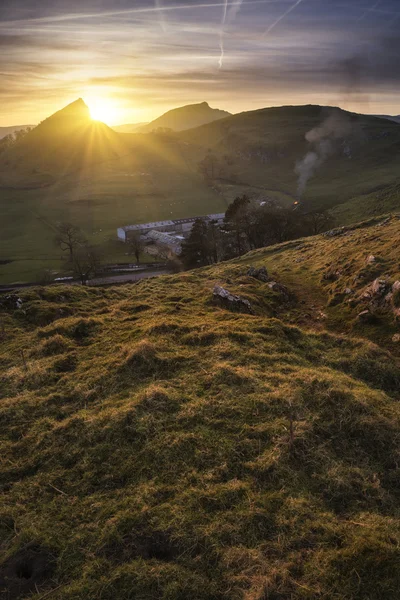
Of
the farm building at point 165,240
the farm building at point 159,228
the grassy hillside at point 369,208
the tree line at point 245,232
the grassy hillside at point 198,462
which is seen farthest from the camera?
the farm building at point 159,228

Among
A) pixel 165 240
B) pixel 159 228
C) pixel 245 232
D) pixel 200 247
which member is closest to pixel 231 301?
pixel 200 247

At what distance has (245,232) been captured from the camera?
72688 mm

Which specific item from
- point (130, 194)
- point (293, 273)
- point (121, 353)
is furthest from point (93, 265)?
point (130, 194)

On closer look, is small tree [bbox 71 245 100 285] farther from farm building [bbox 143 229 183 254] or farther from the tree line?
farm building [bbox 143 229 183 254]

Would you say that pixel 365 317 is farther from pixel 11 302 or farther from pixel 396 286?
pixel 11 302

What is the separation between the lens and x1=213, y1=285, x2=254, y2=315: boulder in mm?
22241

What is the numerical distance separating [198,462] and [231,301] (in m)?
13.9

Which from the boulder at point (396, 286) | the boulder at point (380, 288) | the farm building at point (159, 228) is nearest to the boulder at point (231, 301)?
the boulder at point (380, 288)

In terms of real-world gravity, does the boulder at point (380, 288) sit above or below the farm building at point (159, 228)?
below

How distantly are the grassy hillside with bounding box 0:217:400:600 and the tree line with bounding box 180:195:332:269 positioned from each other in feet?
173

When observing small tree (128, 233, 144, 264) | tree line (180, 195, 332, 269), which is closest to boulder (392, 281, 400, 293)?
tree line (180, 195, 332, 269)

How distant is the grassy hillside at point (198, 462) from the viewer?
278 inches

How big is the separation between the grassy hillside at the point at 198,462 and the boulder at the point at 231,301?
10.1 ft

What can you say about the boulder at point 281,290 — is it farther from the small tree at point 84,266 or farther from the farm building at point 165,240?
the farm building at point 165,240
